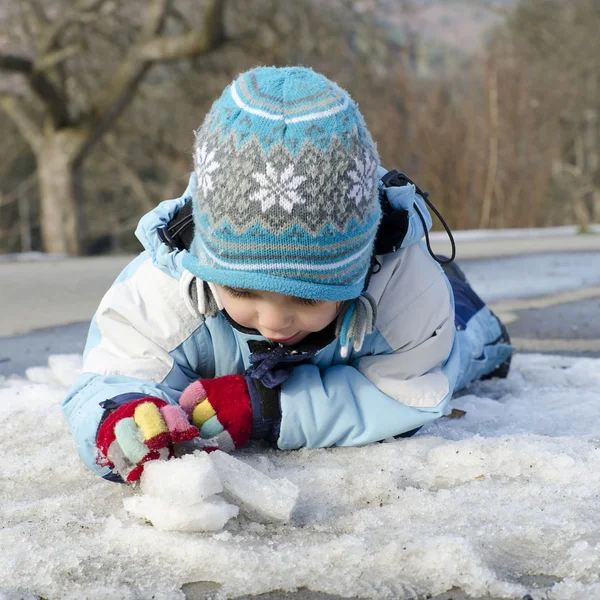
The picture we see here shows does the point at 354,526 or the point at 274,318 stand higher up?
the point at 274,318

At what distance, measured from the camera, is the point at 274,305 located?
4.57 feet

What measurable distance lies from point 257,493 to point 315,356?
1.53 feet

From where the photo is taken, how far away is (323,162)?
4.32 ft

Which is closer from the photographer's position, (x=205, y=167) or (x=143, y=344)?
(x=205, y=167)

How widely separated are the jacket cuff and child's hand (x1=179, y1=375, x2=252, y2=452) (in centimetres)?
1

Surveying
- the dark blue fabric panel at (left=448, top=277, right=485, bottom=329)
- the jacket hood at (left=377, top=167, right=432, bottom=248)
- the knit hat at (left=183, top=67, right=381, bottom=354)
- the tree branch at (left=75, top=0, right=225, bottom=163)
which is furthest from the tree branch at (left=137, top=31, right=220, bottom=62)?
the knit hat at (left=183, top=67, right=381, bottom=354)

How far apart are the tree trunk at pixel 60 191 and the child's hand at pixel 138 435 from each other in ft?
35.3

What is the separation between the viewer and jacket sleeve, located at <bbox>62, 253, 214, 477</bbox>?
1.53m

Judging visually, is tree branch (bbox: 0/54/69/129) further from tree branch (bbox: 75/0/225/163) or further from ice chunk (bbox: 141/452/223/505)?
ice chunk (bbox: 141/452/223/505)

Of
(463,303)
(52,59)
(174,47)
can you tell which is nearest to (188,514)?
(463,303)

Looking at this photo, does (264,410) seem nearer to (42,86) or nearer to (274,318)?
(274,318)

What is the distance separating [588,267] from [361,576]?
157 inches

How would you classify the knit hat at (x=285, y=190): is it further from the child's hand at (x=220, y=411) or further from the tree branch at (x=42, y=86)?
the tree branch at (x=42, y=86)

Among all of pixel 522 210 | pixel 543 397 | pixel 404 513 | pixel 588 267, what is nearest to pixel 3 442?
pixel 404 513
